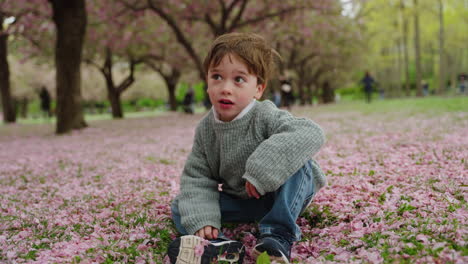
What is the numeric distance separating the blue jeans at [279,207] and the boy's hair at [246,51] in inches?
30.2

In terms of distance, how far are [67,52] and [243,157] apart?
42.2ft

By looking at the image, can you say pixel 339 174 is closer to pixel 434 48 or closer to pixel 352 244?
pixel 352 244

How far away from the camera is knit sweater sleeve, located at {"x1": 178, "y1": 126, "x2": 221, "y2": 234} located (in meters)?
2.69

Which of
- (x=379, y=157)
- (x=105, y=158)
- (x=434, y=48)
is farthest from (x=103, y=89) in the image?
(x=379, y=157)

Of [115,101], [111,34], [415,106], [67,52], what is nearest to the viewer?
[67,52]

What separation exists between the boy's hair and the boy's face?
3cm

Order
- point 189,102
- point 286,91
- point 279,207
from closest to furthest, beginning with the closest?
point 279,207 → point 286,91 → point 189,102

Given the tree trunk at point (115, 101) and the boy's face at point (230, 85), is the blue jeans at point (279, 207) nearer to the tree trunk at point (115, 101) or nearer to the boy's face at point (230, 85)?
the boy's face at point (230, 85)

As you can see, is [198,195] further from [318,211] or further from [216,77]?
[318,211]

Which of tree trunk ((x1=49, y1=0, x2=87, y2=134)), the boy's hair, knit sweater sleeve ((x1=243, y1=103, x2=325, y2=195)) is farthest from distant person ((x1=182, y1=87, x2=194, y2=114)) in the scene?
knit sweater sleeve ((x1=243, y1=103, x2=325, y2=195))

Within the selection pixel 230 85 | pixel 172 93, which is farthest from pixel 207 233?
pixel 172 93

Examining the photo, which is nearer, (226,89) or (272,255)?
(272,255)

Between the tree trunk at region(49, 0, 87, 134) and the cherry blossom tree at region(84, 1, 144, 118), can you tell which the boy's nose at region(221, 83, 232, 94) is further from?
the cherry blossom tree at region(84, 1, 144, 118)

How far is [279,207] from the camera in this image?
99.7 inches
